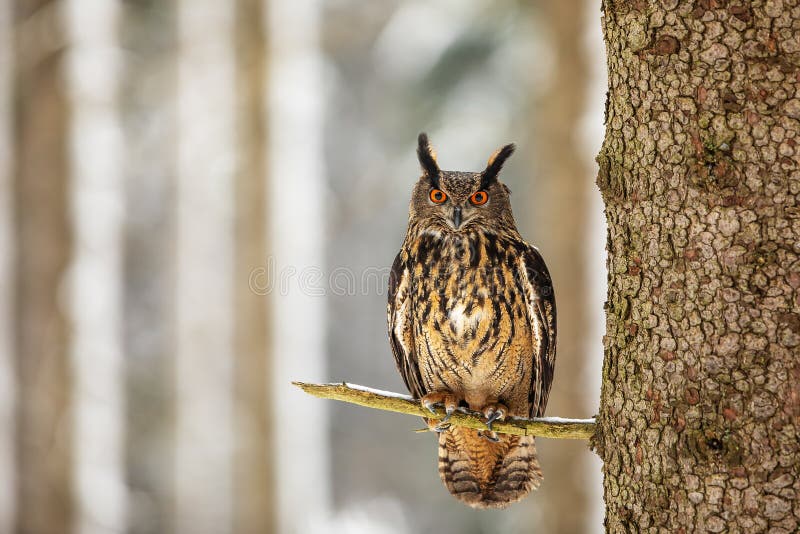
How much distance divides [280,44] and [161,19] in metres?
1.72

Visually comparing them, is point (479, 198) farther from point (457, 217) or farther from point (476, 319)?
point (476, 319)

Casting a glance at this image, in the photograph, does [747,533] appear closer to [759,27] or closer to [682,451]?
[682,451]

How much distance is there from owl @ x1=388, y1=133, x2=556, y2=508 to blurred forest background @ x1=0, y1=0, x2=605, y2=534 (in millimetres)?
1980

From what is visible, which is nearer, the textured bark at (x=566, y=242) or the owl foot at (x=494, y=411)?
the owl foot at (x=494, y=411)

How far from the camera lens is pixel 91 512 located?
595cm

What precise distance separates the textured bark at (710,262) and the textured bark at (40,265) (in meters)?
4.78

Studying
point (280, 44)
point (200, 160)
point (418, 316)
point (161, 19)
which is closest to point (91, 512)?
point (200, 160)

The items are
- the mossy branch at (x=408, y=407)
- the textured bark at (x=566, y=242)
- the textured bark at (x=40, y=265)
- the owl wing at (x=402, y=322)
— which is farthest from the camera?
the textured bark at (x=40, y=265)

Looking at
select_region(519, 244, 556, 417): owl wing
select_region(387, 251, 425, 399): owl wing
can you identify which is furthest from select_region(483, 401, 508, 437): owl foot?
select_region(387, 251, 425, 399): owl wing

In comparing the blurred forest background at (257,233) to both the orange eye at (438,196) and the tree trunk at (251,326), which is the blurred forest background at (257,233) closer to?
the tree trunk at (251,326)

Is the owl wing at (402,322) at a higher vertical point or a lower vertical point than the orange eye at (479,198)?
lower

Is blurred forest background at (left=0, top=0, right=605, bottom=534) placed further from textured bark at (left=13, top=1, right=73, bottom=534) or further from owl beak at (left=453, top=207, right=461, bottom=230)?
owl beak at (left=453, top=207, right=461, bottom=230)

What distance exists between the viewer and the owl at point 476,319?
234 cm

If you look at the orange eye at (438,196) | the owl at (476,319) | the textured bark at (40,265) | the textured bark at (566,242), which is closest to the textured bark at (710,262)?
the owl at (476,319)
